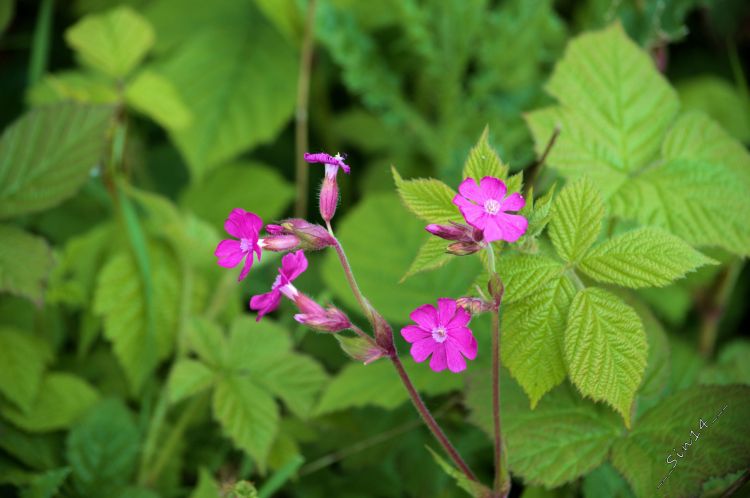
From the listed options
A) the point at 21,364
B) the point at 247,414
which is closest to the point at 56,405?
the point at 21,364

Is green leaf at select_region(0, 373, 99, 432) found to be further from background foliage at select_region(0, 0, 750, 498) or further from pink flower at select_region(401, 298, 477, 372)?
pink flower at select_region(401, 298, 477, 372)

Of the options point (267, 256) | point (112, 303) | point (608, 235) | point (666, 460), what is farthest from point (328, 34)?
point (666, 460)

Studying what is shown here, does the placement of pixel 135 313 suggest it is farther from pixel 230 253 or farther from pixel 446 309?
pixel 446 309

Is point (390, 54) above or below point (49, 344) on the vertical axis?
above

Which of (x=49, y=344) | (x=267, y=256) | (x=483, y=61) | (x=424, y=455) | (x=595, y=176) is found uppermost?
(x=595, y=176)

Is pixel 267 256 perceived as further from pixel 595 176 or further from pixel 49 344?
pixel 595 176

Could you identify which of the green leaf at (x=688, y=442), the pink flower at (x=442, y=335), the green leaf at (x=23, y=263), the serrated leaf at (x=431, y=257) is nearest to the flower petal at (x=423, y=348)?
the pink flower at (x=442, y=335)

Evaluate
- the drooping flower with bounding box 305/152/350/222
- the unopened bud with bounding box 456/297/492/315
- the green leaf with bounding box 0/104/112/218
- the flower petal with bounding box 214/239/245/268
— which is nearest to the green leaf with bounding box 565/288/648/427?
the unopened bud with bounding box 456/297/492/315
